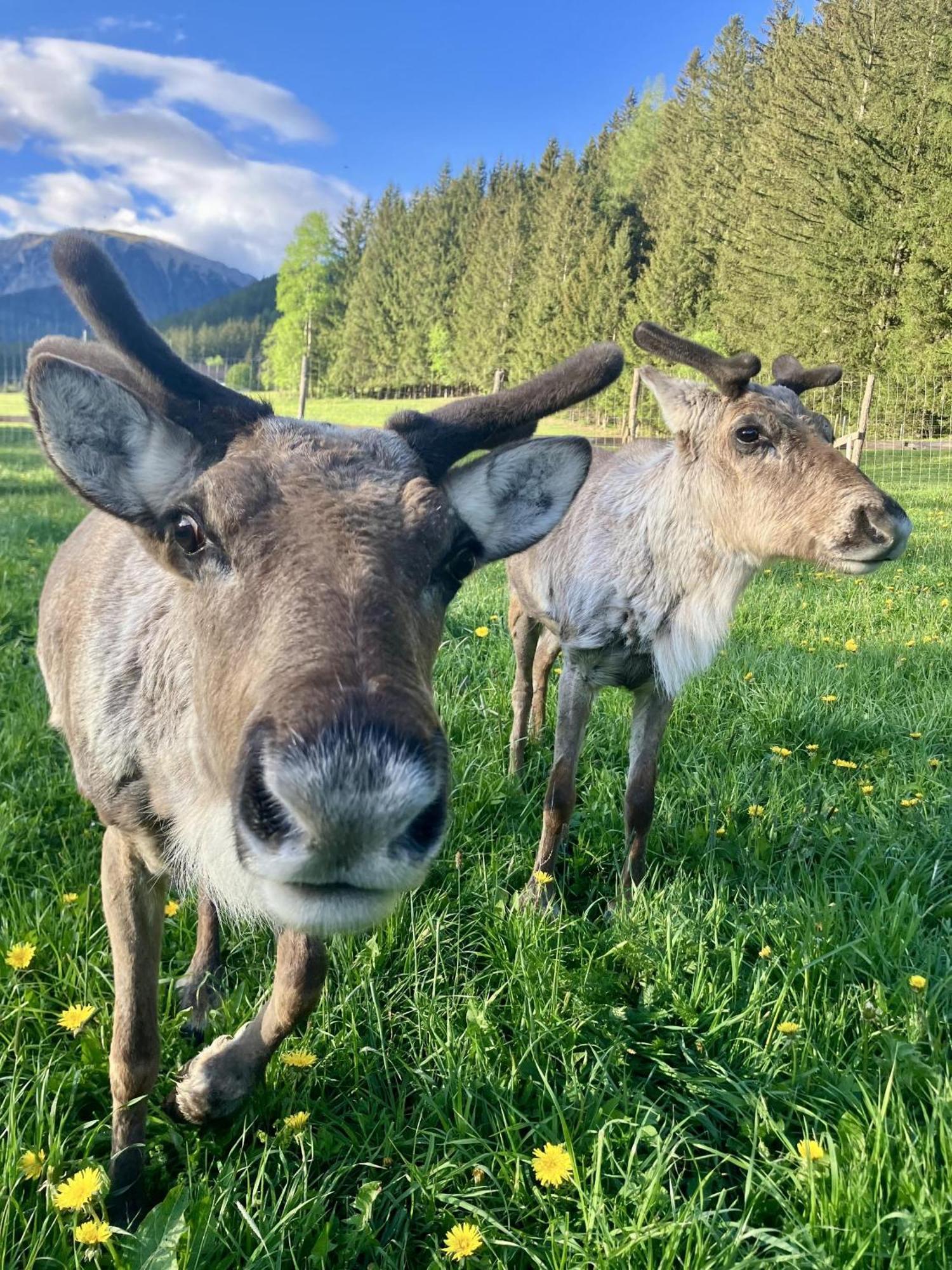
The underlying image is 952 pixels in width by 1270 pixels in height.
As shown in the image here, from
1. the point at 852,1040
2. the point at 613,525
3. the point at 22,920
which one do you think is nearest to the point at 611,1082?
the point at 852,1040

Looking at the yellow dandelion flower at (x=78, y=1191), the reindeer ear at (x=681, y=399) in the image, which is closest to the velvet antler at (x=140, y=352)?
the yellow dandelion flower at (x=78, y=1191)

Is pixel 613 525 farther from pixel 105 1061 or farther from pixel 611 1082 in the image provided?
pixel 105 1061

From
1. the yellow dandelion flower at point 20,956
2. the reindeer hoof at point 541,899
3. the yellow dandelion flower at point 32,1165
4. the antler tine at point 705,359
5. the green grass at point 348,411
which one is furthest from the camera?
the green grass at point 348,411

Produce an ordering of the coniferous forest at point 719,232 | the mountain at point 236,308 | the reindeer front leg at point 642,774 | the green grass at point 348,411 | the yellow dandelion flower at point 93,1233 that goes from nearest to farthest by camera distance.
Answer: the yellow dandelion flower at point 93,1233 < the reindeer front leg at point 642,774 < the coniferous forest at point 719,232 < the green grass at point 348,411 < the mountain at point 236,308

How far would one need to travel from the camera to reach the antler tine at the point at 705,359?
446 centimetres

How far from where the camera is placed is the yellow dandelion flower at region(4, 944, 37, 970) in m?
2.63

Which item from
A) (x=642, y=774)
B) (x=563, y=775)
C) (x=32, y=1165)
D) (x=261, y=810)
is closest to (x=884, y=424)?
(x=642, y=774)

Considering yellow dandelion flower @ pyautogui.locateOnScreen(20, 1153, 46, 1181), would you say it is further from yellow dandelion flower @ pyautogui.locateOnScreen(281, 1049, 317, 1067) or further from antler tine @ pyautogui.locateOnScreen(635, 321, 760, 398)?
antler tine @ pyautogui.locateOnScreen(635, 321, 760, 398)

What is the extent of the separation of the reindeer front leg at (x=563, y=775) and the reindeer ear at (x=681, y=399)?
5.30ft

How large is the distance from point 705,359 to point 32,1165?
179 inches

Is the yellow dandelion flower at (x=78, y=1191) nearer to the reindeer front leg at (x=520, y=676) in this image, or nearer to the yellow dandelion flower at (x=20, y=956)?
the yellow dandelion flower at (x=20, y=956)

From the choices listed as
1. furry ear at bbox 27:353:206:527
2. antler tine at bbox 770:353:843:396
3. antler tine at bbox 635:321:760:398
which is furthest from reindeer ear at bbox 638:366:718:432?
furry ear at bbox 27:353:206:527

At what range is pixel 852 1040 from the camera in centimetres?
267

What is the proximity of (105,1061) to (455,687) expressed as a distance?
11.4 ft
